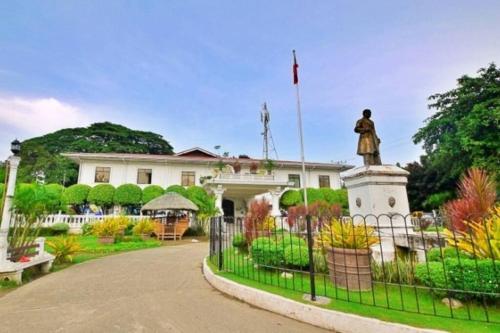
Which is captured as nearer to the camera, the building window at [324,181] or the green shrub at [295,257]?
the green shrub at [295,257]

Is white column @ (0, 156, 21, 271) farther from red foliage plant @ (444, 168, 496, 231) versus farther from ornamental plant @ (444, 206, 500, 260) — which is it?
red foliage plant @ (444, 168, 496, 231)

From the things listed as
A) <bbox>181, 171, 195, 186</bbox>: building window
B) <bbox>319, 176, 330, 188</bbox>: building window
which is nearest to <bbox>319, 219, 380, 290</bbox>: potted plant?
<bbox>181, 171, 195, 186</bbox>: building window

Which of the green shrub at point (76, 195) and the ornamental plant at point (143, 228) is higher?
the green shrub at point (76, 195)

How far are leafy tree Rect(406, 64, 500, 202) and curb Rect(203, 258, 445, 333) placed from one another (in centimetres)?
1606

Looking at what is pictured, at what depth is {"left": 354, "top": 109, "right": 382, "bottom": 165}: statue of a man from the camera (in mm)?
6738

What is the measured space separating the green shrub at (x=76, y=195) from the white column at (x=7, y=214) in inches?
609

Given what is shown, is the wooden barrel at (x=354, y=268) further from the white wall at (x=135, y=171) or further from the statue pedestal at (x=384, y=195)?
the white wall at (x=135, y=171)

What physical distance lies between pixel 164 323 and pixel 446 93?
2296cm

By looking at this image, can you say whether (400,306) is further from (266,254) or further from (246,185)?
(246,185)

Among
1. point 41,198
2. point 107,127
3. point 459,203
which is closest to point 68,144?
point 107,127

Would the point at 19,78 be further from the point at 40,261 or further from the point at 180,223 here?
the point at 180,223

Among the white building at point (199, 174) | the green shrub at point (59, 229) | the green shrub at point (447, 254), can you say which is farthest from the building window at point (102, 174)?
the green shrub at point (447, 254)

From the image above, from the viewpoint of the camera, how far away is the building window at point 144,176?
23.1 metres

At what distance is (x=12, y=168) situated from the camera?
230 inches
